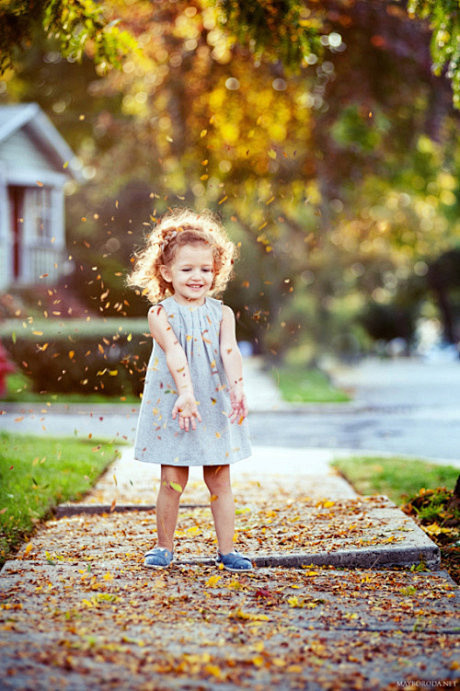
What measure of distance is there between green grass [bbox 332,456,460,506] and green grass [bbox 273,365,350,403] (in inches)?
122

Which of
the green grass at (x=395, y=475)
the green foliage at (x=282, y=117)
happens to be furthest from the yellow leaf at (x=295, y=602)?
the green foliage at (x=282, y=117)

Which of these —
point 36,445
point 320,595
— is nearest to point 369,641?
point 320,595

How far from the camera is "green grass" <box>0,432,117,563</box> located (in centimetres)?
502

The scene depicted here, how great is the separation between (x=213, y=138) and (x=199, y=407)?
8529 millimetres

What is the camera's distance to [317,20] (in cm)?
1005

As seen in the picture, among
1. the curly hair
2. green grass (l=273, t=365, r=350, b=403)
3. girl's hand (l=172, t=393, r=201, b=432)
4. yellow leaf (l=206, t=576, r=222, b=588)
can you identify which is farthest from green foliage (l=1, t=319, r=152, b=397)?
yellow leaf (l=206, t=576, r=222, b=588)

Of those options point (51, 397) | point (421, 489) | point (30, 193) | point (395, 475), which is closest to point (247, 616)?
point (421, 489)

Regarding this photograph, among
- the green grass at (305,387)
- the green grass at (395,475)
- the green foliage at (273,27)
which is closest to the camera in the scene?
the green foliage at (273,27)

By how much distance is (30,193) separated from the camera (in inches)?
875

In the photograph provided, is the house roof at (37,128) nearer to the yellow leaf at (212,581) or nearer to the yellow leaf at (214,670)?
the yellow leaf at (212,581)

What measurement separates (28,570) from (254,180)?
874 centimetres

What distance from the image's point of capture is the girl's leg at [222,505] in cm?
419

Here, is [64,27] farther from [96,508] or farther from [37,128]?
[37,128]

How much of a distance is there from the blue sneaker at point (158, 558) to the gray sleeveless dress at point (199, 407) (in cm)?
43
